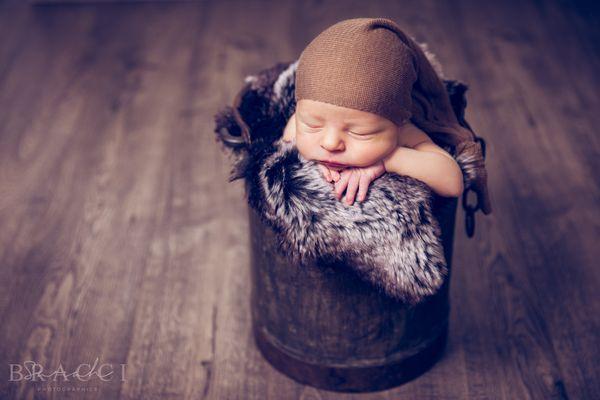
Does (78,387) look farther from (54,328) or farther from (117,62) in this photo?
(117,62)

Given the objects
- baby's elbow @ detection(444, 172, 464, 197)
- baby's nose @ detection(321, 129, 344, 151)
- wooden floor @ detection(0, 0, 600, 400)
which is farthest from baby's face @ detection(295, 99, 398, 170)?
wooden floor @ detection(0, 0, 600, 400)

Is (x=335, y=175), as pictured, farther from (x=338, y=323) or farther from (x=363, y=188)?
(x=338, y=323)

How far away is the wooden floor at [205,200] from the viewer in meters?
1.68

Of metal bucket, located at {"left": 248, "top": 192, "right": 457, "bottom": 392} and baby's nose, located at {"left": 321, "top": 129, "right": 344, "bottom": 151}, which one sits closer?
baby's nose, located at {"left": 321, "top": 129, "right": 344, "bottom": 151}

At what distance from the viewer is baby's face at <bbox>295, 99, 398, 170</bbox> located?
126 cm

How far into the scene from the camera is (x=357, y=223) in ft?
4.22

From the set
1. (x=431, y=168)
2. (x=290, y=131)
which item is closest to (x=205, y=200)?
(x=290, y=131)

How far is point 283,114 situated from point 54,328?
2.58 ft

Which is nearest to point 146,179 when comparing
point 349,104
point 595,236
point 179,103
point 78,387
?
point 179,103

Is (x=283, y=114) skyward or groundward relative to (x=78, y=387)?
skyward

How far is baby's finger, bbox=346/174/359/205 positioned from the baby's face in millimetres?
26

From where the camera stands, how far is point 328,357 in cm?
157

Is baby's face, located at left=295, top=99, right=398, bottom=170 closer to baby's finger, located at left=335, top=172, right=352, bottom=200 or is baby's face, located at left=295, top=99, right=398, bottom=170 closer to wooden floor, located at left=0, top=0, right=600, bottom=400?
baby's finger, located at left=335, top=172, right=352, bottom=200

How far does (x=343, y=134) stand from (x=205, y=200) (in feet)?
3.19
